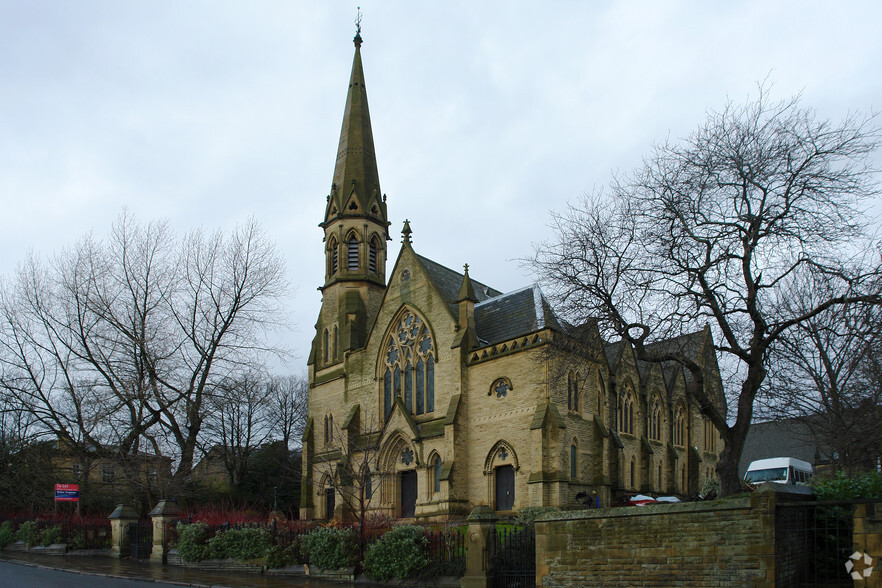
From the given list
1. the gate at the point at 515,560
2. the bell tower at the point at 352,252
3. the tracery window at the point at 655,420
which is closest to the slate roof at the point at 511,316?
the bell tower at the point at 352,252

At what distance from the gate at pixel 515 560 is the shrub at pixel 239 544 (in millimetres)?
8408

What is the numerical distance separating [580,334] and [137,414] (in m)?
24.0

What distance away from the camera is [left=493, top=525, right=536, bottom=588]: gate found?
583 inches

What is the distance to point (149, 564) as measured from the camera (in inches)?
923

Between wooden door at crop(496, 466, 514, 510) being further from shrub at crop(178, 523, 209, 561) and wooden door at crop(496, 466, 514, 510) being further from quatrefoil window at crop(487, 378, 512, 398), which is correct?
shrub at crop(178, 523, 209, 561)

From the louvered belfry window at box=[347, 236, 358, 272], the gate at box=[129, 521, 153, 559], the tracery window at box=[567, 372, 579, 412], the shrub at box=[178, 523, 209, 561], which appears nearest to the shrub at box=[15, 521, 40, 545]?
the gate at box=[129, 521, 153, 559]

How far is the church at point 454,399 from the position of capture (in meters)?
27.5

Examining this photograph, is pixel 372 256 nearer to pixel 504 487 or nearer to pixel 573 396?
pixel 573 396

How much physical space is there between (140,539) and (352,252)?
61.5 ft

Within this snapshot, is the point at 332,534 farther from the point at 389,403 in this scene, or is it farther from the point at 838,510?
the point at 389,403

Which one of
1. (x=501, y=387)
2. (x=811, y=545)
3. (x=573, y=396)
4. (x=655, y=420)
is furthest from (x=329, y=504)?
(x=811, y=545)

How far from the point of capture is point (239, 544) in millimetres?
21578

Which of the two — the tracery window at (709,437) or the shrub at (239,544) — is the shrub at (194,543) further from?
the tracery window at (709,437)

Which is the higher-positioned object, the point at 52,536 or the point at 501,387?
the point at 501,387
